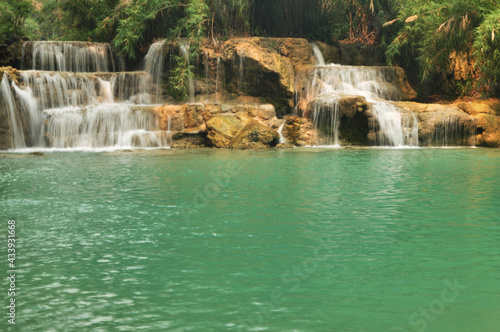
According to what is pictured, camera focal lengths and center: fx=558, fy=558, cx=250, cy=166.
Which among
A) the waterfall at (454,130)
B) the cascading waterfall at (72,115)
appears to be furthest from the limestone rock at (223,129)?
the waterfall at (454,130)

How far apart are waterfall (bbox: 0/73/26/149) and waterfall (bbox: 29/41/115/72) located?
427cm

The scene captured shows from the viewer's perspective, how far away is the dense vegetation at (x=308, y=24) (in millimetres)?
19812

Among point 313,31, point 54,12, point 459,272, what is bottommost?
point 459,272

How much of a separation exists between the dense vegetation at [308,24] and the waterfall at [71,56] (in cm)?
83

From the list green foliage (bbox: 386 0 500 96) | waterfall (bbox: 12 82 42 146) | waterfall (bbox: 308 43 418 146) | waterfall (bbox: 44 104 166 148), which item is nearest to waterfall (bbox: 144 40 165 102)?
waterfall (bbox: 44 104 166 148)

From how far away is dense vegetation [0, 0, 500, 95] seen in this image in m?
19.8

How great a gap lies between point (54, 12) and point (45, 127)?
15.0 meters

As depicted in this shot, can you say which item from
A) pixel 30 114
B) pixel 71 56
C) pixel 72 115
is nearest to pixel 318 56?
pixel 71 56

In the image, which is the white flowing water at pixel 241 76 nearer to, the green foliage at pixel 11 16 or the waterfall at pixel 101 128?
the waterfall at pixel 101 128

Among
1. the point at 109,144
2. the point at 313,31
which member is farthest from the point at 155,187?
the point at 313,31

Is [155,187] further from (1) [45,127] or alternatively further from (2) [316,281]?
(1) [45,127]

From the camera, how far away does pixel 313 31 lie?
2638 centimetres

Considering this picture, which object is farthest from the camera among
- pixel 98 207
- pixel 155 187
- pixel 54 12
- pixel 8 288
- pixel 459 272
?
pixel 54 12

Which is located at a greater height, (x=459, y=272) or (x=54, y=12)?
(x=54, y=12)
